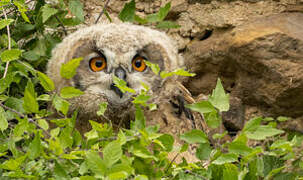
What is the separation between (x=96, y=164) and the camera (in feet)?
3.42

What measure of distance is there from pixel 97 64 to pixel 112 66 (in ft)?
0.30

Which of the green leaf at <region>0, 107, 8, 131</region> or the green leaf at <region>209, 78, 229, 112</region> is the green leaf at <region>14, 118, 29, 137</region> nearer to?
the green leaf at <region>0, 107, 8, 131</region>

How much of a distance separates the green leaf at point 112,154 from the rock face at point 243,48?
54.4 inches

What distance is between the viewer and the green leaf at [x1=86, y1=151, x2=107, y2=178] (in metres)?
1.03

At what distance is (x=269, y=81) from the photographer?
2.25 meters

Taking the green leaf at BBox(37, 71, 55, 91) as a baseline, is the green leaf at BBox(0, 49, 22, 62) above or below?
above

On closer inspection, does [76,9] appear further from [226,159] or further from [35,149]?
[226,159]

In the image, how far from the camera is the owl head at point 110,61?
74.4 inches

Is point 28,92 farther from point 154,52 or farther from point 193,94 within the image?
point 193,94

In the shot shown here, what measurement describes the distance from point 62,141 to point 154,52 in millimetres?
934

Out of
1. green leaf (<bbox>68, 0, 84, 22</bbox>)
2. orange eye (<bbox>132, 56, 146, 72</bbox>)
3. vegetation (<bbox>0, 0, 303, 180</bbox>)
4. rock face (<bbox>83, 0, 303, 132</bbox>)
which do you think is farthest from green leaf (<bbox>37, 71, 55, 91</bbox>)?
rock face (<bbox>83, 0, 303, 132</bbox>)

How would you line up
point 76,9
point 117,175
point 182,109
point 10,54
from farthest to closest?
1. point 182,109
2. point 76,9
3. point 10,54
4. point 117,175

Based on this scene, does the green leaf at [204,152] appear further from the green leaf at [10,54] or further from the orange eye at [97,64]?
the orange eye at [97,64]

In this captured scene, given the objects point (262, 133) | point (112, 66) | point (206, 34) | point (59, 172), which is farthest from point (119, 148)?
point (206, 34)
